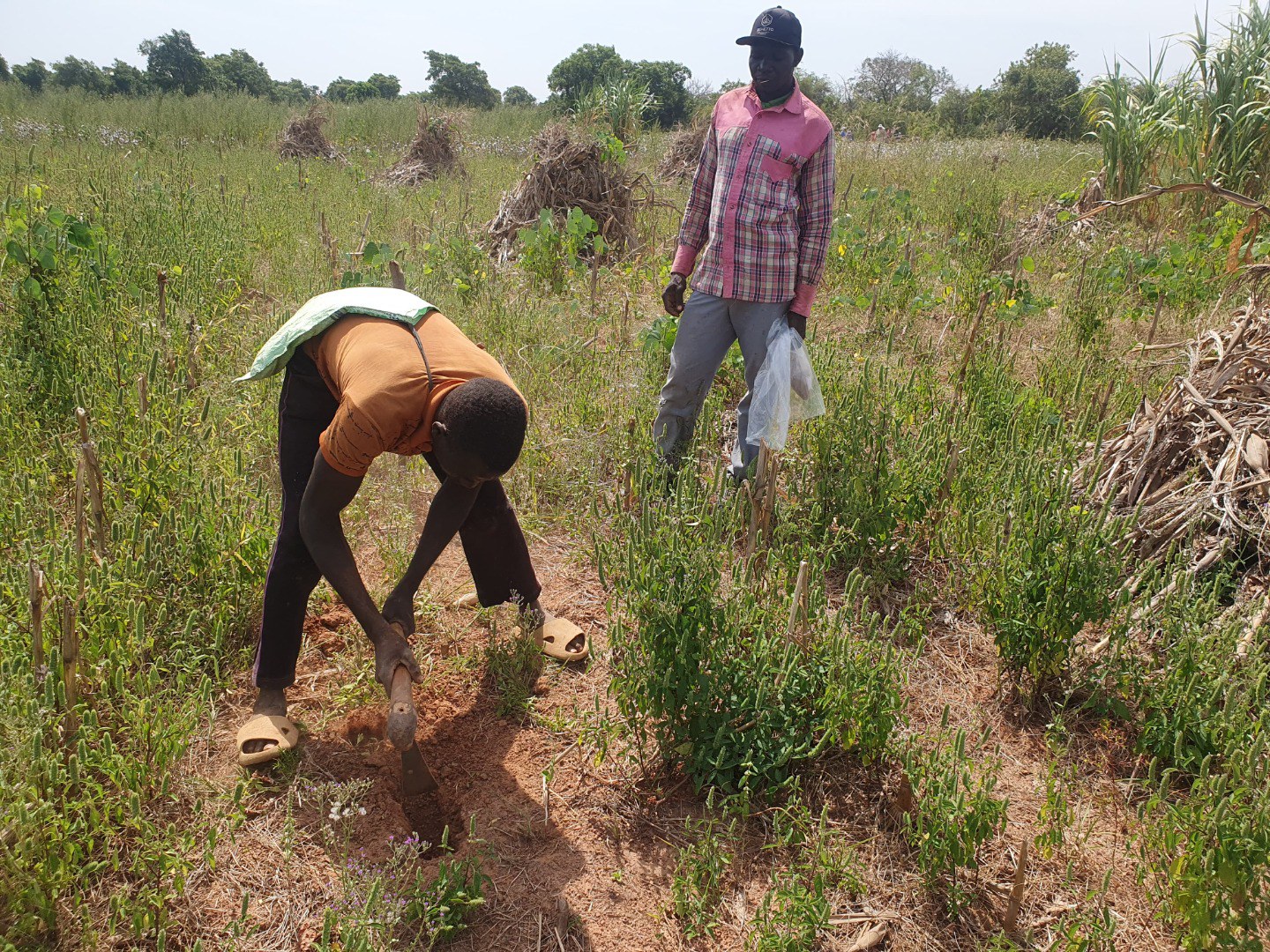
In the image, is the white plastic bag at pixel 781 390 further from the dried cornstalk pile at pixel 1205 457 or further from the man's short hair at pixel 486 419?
the man's short hair at pixel 486 419

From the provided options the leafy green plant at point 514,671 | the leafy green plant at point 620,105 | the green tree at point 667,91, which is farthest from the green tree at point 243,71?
the leafy green plant at point 514,671

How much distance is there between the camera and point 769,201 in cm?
320

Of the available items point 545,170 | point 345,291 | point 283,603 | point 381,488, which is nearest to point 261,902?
point 283,603

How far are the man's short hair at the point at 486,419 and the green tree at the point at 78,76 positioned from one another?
29010 millimetres

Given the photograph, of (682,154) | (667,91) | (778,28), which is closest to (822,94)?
(667,91)

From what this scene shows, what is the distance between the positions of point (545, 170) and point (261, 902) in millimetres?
6757

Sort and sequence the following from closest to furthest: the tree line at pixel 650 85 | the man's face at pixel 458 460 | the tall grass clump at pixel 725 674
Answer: the man's face at pixel 458 460
the tall grass clump at pixel 725 674
the tree line at pixel 650 85

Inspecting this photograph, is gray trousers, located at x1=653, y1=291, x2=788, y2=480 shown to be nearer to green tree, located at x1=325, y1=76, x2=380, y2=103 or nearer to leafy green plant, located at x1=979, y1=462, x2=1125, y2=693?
leafy green plant, located at x1=979, y1=462, x2=1125, y2=693

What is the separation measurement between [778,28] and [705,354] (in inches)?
47.6

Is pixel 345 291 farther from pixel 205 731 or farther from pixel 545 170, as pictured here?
pixel 545 170

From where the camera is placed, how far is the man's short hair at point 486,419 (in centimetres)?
187

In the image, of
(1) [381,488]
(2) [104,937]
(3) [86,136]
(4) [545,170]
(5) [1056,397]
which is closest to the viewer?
(2) [104,937]

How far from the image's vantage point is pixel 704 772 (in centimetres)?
224

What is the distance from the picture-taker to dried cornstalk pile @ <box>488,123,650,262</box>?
7578 millimetres
